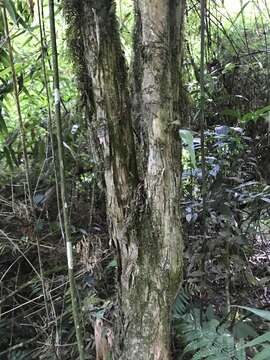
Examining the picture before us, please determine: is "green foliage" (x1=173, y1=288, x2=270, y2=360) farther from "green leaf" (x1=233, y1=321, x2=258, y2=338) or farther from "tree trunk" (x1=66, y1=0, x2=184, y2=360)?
"tree trunk" (x1=66, y1=0, x2=184, y2=360)

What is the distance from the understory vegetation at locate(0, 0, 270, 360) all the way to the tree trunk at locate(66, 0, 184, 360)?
153 millimetres

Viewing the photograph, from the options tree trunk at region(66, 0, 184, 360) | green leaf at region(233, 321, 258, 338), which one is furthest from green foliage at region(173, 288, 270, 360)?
tree trunk at region(66, 0, 184, 360)

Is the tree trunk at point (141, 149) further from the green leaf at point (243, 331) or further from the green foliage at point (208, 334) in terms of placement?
the green leaf at point (243, 331)

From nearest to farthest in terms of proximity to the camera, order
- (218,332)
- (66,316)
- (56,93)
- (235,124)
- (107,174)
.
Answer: (56,93) → (107,174) → (218,332) → (66,316) → (235,124)

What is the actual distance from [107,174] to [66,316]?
2.57ft

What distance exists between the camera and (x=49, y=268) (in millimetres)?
1768

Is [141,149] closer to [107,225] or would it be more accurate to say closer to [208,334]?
[107,225]

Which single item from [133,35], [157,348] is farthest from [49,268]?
[133,35]

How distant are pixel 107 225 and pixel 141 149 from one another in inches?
12.2

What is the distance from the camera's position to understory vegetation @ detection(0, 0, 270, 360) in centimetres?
140

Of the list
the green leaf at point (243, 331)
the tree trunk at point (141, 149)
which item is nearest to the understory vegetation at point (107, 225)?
the green leaf at point (243, 331)

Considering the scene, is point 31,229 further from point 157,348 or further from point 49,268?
point 157,348

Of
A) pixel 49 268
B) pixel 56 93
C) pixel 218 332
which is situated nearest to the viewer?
pixel 56 93

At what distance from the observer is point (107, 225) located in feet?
4.31
